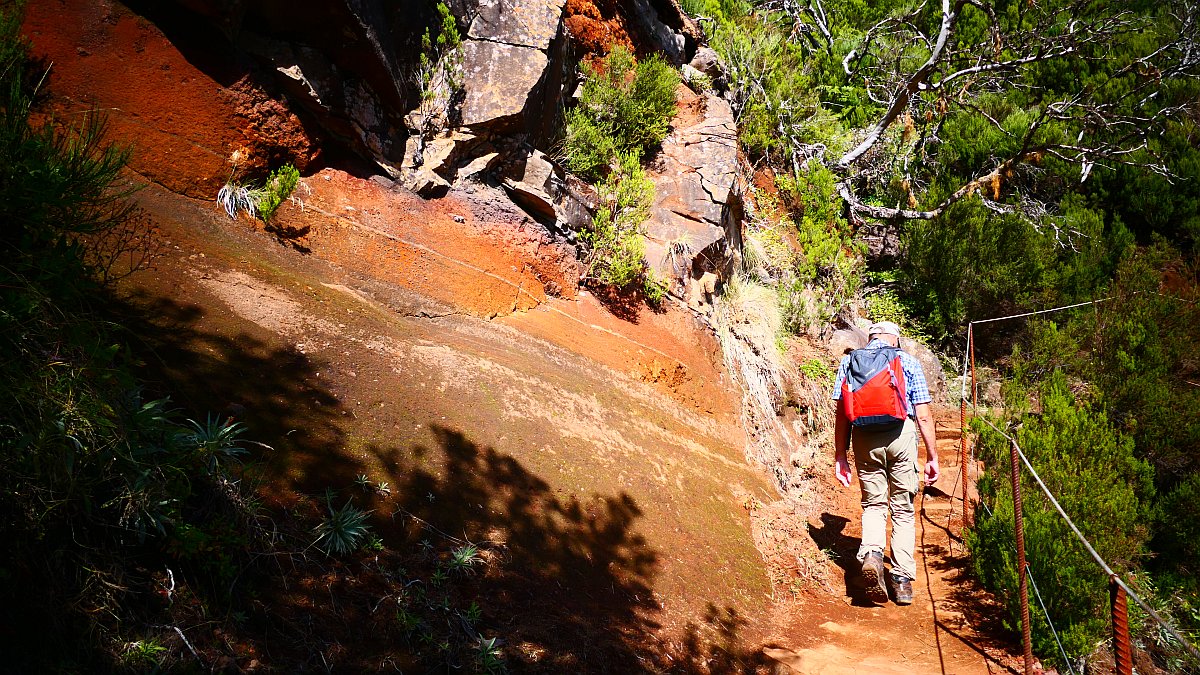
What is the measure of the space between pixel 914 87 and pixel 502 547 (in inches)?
460

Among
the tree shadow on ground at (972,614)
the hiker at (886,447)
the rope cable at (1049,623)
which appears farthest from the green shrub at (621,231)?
the rope cable at (1049,623)

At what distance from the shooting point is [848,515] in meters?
7.02

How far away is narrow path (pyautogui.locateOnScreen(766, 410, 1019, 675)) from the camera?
13.4 feet

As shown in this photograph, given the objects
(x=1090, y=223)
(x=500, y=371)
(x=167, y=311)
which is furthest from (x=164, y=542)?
(x=1090, y=223)

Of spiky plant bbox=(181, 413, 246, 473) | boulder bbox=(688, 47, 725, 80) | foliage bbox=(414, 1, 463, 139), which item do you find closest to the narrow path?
spiky plant bbox=(181, 413, 246, 473)

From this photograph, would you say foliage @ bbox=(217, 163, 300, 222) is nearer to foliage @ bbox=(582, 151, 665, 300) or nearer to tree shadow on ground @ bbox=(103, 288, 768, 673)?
tree shadow on ground @ bbox=(103, 288, 768, 673)

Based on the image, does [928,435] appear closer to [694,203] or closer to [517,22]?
[694,203]

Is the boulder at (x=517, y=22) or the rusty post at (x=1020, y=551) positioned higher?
the boulder at (x=517, y=22)

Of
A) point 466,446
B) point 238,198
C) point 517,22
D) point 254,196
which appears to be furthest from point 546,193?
point 466,446

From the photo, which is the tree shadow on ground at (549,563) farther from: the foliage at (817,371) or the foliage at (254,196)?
the foliage at (817,371)

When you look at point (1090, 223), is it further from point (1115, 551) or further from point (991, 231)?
point (1115, 551)

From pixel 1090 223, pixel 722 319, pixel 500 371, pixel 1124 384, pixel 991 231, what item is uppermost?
pixel 1090 223

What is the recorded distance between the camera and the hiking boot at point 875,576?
16.3ft

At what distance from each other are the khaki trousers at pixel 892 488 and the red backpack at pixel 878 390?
117mm
